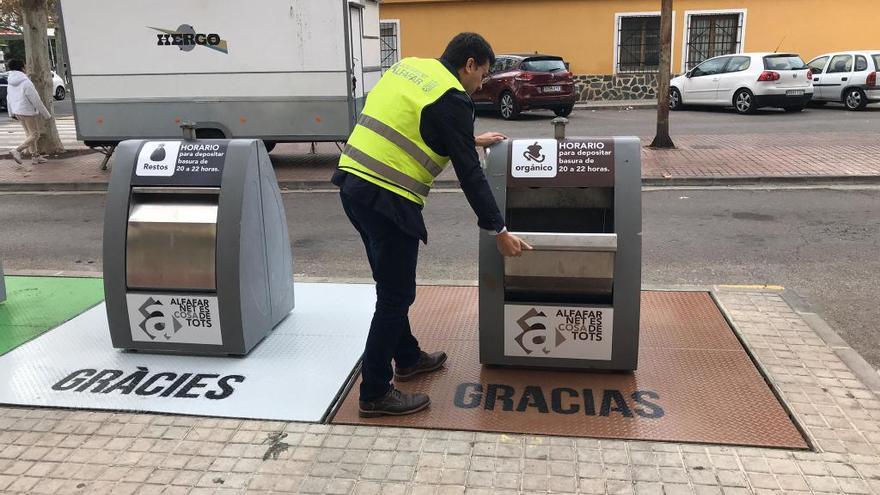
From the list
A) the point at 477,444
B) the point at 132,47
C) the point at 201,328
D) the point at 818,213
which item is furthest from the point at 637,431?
the point at 132,47

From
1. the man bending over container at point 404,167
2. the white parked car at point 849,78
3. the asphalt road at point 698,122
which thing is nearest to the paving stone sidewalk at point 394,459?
the man bending over container at point 404,167

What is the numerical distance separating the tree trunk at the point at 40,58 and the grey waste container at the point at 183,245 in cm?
1071

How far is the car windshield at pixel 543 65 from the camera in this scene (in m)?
17.3

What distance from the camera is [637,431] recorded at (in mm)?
3242

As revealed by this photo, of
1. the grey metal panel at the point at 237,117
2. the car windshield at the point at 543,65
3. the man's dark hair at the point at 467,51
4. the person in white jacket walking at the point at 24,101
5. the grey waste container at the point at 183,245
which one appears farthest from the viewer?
the car windshield at the point at 543,65

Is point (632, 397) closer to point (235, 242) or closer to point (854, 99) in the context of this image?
point (235, 242)

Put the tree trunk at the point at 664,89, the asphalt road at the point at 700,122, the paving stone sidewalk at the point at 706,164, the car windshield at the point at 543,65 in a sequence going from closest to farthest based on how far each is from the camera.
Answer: the paving stone sidewalk at the point at 706,164, the tree trunk at the point at 664,89, the asphalt road at the point at 700,122, the car windshield at the point at 543,65

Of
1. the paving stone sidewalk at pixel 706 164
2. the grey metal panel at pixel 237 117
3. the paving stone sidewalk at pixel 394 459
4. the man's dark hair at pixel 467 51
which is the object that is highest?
the man's dark hair at pixel 467 51

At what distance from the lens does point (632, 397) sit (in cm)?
357

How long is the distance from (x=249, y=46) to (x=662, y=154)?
6.78 meters

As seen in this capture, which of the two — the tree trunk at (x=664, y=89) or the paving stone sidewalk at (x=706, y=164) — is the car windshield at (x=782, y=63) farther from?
the tree trunk at (x=664, y=89)

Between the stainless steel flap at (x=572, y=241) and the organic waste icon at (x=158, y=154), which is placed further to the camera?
the organic waste icon at (x=158, y=154)

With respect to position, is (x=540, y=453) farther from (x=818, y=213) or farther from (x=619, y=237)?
(x=818, y=213)

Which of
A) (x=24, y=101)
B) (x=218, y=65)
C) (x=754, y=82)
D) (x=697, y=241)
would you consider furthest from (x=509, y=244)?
(x=754, y=82)
